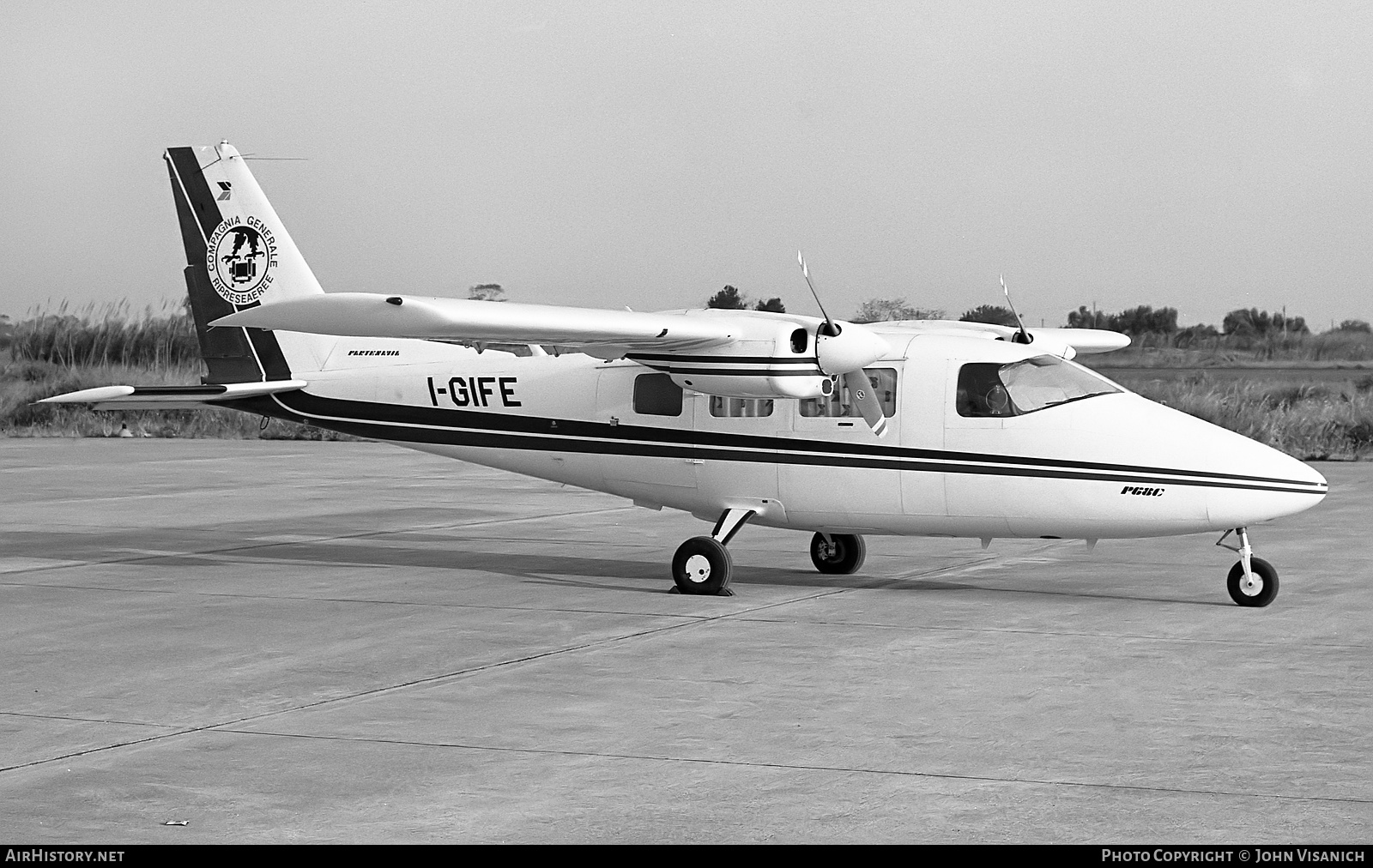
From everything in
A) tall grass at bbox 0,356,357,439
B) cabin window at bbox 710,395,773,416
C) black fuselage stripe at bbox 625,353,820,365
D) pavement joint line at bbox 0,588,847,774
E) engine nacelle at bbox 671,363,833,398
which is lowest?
pavement joint line at bbox 0,588,847,774

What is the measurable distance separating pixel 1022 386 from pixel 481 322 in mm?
4508

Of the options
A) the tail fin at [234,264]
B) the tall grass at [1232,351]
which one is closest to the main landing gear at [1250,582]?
the tail fin at [234,264]

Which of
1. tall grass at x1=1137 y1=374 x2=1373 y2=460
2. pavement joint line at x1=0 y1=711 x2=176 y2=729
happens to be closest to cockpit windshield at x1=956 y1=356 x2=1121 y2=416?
pavement joint line at x1=0 y1=711 x2=176 y2=729

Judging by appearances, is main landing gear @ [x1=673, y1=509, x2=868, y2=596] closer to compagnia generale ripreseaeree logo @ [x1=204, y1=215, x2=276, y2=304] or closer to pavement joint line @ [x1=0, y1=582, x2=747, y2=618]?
pavement joint line @ [x1=0, y1=582, x2=747, y2=618]

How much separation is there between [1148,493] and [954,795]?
616 cm

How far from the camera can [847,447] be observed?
13664 mm

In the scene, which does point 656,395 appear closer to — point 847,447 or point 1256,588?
point 847,447

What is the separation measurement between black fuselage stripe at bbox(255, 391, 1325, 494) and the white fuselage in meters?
0.01

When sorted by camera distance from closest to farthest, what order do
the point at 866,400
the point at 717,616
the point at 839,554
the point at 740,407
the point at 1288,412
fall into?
1. the point at 717,616
2. the point at 866,400
3. the point at 740,407
4. the point at 839,554
5. the point at 1288,412

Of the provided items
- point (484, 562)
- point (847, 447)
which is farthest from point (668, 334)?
Result: point (484, 562)

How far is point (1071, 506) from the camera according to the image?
12844 millimetres

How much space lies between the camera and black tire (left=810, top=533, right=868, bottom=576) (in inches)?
591
